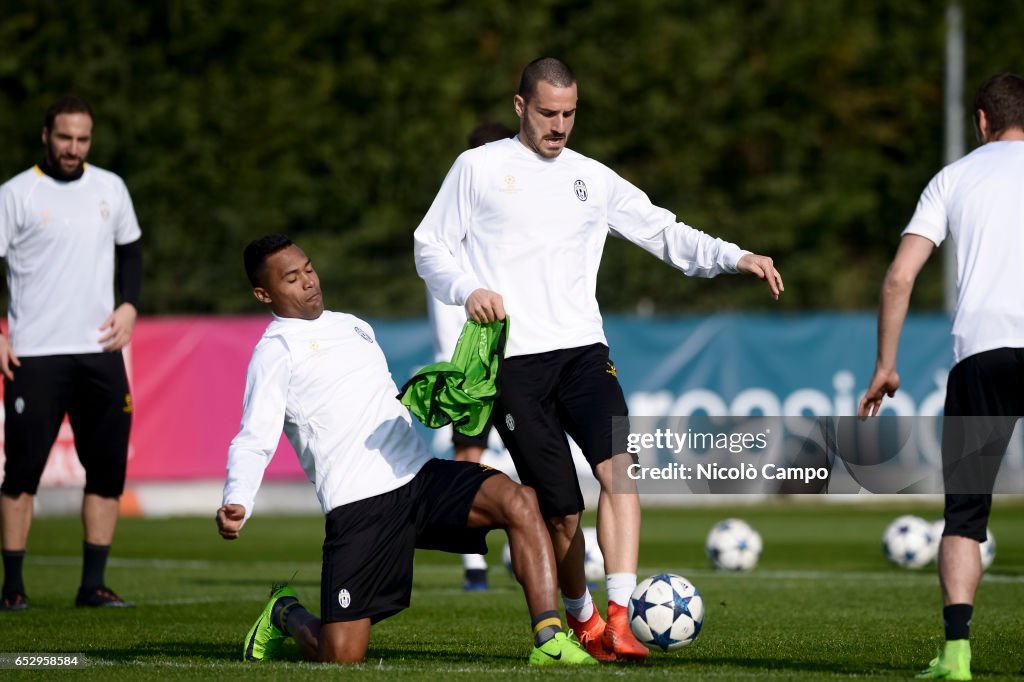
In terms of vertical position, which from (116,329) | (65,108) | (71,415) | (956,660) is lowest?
(956,660)

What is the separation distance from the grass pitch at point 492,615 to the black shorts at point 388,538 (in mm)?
277

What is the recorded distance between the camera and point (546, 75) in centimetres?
738

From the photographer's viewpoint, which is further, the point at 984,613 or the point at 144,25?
the point at 144,25

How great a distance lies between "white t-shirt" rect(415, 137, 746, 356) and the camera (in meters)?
7.39

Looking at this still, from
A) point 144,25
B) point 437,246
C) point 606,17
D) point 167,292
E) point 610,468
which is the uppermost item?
point 606,17

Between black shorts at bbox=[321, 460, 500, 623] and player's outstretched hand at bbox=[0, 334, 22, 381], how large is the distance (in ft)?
11.2

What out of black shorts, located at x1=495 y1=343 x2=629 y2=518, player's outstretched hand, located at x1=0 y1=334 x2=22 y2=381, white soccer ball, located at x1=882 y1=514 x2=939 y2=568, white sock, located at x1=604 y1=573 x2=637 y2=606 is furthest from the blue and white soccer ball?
white soccer ball, located at x1=882 y1=514 x2=939 y2=568

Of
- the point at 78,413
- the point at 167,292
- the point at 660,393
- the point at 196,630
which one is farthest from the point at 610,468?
the point at 167,292

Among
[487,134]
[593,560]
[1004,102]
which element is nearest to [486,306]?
[1004,102]

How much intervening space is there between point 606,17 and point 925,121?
717 cm

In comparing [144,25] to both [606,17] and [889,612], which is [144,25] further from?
[889,612]

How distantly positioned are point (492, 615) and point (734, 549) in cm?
338

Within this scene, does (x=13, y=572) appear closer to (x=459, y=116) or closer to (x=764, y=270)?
(x=764, y=270)

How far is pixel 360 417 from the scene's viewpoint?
738 centimetres
